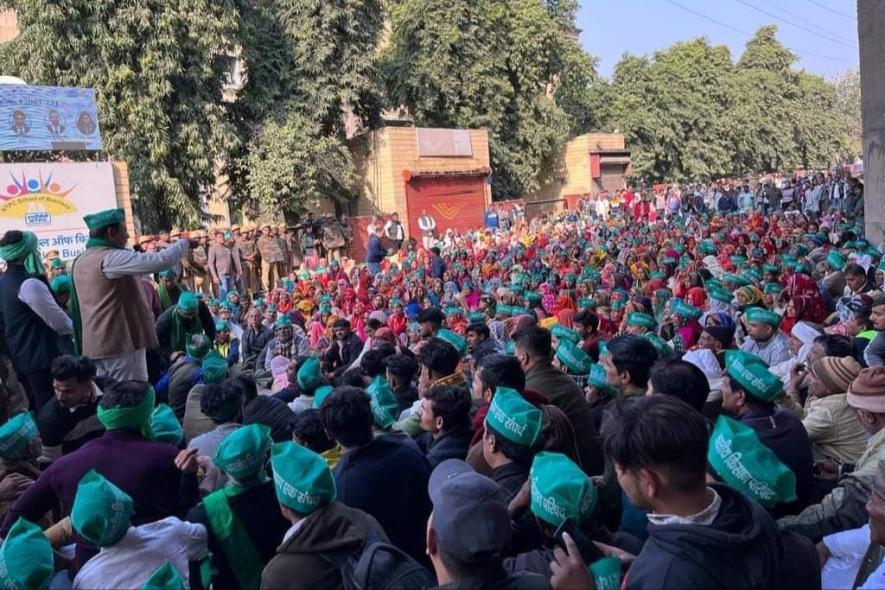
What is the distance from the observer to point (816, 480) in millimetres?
3318

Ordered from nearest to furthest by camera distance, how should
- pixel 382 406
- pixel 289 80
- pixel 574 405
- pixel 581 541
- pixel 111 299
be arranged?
pixel 581 541
pixel 382 406
pixel 574 405
pixel 111 299
pixel 289 80

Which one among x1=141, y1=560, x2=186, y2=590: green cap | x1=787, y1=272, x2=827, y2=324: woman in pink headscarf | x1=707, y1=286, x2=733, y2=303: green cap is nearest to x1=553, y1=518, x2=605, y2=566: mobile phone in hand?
x1=141, y1=560, x2=186, y2=590: green cap

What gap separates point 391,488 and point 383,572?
884 millimetres

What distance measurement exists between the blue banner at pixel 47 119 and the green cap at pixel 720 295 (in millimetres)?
14659

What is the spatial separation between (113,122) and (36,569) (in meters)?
19.9

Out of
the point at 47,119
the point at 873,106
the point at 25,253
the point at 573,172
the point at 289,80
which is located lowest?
the point at 25,253

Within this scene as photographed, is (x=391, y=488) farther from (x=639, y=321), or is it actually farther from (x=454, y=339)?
(x=639, y=321)

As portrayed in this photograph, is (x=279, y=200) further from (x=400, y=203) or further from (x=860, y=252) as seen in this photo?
(x=860, y=252)

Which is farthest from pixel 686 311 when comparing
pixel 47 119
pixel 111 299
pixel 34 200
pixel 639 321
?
pixel 47 119

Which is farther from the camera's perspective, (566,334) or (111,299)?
(566,334)

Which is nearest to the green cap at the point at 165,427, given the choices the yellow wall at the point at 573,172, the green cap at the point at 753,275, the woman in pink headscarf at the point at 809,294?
the woman in pink headscarf at the point at 809,294

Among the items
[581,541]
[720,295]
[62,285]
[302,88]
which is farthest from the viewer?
[302,88]

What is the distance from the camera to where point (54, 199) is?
16.4m

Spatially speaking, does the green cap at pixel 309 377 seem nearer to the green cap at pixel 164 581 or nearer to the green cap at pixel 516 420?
the green cap at pixel 516 420
